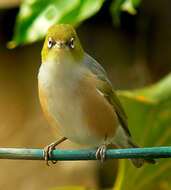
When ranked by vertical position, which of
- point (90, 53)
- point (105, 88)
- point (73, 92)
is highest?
point (73, 92)

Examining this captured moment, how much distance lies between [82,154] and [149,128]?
44.7 inches

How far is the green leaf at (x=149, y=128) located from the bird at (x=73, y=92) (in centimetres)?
34

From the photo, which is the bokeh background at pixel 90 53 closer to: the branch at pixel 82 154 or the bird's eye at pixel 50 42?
the bird's eye at pixel 50 42

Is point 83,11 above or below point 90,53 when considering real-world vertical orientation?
above

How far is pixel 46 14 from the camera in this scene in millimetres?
2135

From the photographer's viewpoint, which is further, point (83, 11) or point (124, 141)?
point (124, 141)

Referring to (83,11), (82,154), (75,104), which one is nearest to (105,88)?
(75,104)

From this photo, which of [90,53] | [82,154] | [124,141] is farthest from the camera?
[90,53]

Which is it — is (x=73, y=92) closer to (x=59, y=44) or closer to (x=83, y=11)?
(x=59, y=44)

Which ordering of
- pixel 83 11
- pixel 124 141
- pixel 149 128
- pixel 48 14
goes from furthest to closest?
pixel 149 128 → pixel 124 141 → pixel 48 14 → pixel 83 11

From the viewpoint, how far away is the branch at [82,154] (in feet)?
4.70

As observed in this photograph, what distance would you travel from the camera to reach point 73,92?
6.44ft

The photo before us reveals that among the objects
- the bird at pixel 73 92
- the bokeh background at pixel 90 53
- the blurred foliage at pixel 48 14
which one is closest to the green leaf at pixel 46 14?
the blurred foliage at pixel 48 14

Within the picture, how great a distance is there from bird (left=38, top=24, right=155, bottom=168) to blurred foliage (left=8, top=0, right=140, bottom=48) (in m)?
0.11
